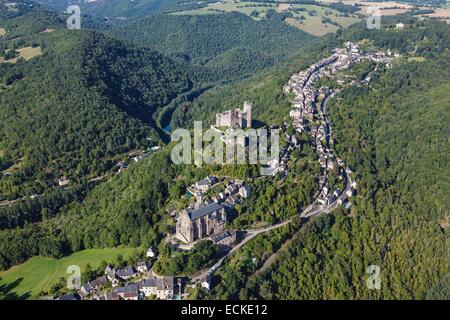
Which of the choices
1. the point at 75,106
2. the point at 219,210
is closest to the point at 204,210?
the point at 219,210

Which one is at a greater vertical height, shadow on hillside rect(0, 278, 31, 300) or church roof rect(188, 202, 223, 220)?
church roof rect(188, 202, 223, 220)

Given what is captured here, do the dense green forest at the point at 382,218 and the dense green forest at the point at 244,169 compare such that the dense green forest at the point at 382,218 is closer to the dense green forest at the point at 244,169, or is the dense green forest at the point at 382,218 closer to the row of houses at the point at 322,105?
the dense green forest at the point at 244,169

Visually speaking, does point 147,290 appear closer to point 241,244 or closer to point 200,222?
point 200,222

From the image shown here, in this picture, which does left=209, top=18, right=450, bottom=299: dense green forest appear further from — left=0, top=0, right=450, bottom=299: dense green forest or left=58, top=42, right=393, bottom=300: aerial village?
left=58, top=42, right=393, bottom=300: aerial village

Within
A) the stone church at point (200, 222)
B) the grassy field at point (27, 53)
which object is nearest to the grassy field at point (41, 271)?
the stone church at point (200, 222)

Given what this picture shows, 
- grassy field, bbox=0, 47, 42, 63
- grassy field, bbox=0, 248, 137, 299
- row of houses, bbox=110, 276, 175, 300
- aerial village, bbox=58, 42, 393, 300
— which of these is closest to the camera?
row of houses, bbox=110, 276, 175, 300

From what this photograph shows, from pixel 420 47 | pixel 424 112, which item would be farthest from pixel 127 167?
pixel 420 47

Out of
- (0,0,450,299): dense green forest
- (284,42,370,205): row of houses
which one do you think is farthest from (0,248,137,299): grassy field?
(284,42,370,205): row of houses

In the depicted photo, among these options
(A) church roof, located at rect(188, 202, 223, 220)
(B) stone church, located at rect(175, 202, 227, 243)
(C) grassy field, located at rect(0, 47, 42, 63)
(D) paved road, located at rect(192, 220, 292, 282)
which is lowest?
(D) paved road, located at rect(192, 220, 292, 282)
